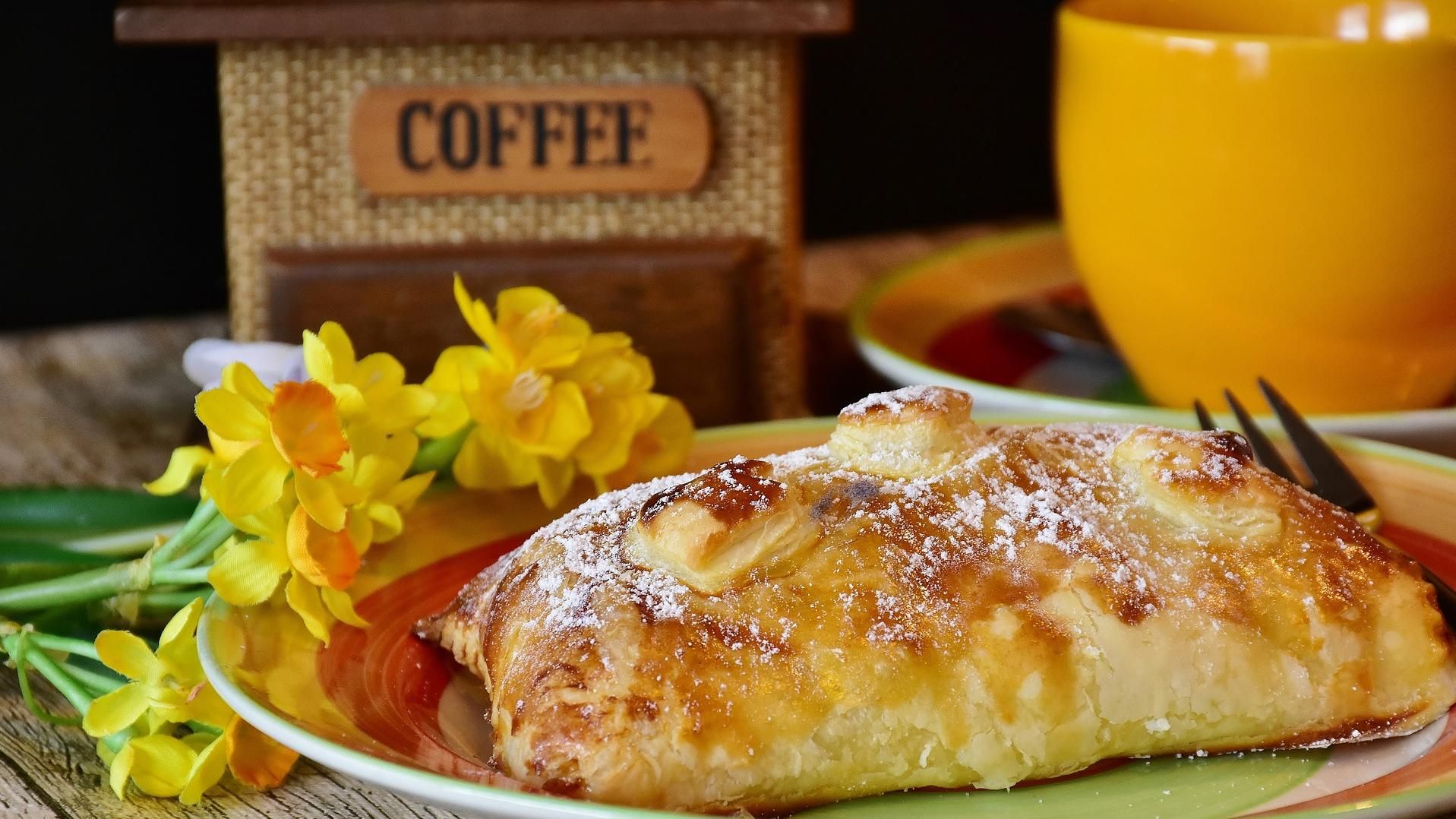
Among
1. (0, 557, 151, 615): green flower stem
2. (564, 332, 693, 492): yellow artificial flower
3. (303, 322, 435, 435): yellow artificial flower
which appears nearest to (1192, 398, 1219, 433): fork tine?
(564, 332, 693, 492): yellow artificial flower

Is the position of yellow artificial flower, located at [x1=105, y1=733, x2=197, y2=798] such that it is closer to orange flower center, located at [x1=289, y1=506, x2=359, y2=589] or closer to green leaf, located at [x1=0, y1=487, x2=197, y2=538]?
orange flower center, located at [x1=289, y1=506, x2=359, y2=589]

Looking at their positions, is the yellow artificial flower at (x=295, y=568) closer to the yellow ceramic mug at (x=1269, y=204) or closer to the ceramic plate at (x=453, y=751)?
the ceramic plate at (x=453, y=751)

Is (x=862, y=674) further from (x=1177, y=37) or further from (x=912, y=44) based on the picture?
(x=912, y=44)

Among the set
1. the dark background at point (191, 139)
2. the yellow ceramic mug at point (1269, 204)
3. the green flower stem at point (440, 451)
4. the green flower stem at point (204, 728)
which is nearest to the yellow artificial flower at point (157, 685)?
the green flower stem at point (204, 728)

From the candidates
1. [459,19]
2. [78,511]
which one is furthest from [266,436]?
[459,19]

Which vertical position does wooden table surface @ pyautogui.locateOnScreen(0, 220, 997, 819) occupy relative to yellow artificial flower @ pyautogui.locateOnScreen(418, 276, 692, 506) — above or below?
below
